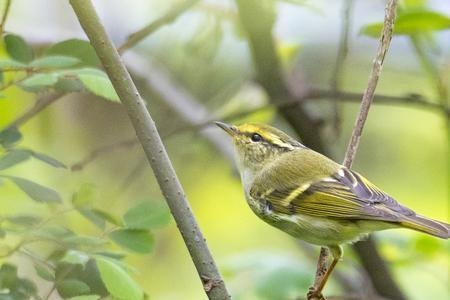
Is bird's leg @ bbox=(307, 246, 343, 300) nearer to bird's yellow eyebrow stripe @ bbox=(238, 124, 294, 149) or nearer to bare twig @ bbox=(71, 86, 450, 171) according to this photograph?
bird's yellow eyebrow stripe @ bbox=(238, 124, 294, 149)

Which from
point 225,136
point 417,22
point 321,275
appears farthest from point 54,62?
point 225,136

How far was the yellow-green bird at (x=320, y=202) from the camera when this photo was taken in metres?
2.48

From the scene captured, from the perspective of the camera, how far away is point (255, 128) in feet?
10.5

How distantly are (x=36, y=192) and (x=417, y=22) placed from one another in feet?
4.79

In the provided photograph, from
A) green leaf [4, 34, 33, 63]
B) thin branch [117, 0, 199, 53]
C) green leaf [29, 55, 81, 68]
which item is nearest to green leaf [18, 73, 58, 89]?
green leaf [29, 55, 81, 68]

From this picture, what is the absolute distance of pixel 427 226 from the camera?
2326 mm

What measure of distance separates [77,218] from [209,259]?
5.73ft

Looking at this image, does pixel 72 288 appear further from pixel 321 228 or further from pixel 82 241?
pixel 321 228

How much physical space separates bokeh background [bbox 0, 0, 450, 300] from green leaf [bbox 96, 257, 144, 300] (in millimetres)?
1535

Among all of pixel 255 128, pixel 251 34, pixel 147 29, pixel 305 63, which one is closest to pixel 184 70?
pixel 305 63

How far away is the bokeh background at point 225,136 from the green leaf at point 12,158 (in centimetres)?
129

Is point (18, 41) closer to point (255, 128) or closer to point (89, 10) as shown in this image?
point (89, 10)

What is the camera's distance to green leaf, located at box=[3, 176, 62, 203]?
1.70 m

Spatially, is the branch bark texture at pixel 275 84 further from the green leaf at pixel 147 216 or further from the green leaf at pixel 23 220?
the green leaf at pixel 23 220
